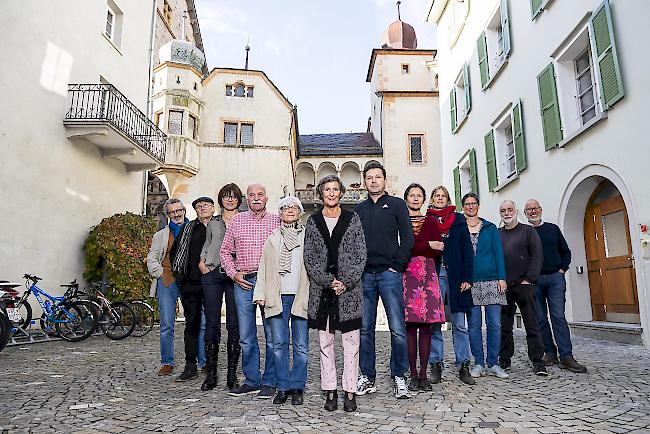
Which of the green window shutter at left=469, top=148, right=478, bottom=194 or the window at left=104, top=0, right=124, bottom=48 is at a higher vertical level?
the window at left=104, top=0, right=124, bottom=48

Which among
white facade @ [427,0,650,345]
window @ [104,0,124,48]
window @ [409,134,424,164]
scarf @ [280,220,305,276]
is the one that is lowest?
scarf @ [280,220,305,276]

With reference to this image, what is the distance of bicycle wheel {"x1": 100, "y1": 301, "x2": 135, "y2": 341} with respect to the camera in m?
9.88

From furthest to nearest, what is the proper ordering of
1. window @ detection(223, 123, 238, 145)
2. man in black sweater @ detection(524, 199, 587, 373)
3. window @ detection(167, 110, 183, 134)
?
window @ detection(223, 123, 238, 145)
window @ detection(167, 110, 183, 134)
man in black sweater @ detection(524, 199, 587, 373)

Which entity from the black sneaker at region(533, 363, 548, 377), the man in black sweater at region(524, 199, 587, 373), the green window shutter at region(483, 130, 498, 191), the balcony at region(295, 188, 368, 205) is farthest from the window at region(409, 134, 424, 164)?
the black sneaker at region(533, 363, 548, 377)

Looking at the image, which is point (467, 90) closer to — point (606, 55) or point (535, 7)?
point (535, 7)

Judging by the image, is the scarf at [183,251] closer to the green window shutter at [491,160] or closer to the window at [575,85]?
the window at [575,85]

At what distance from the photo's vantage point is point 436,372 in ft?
16.0

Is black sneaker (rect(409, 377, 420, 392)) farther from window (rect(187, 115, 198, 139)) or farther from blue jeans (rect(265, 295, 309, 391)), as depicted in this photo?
window (rect(187, 115, 198, 139))

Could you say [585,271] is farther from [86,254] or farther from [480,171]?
[86,254]

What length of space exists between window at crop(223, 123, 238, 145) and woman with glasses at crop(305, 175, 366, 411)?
76.6 feet

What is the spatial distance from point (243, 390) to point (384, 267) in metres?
1.74

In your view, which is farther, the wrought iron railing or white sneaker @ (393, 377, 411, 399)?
the wrought iron railing

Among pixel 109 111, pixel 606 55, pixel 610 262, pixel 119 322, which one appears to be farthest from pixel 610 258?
pixel 109 111

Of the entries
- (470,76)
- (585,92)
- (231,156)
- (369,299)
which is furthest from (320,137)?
(369,299)
